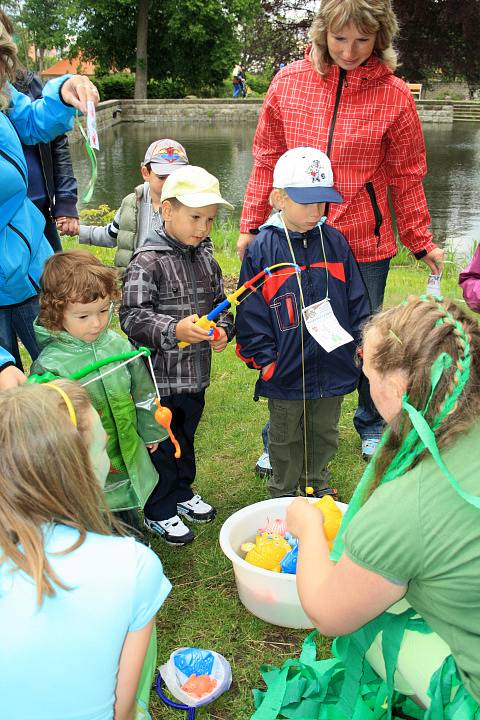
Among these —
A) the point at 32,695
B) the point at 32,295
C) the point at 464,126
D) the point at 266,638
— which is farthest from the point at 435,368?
the point at 464,126

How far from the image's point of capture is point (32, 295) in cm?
260

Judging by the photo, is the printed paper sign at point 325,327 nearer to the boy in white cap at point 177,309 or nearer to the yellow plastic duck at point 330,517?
the boy in white cap at point 177,309

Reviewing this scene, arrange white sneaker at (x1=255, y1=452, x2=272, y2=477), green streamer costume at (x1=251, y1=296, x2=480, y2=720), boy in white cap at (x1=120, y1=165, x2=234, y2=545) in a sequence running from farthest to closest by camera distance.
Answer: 1. white sneaker at (x1=255, y1=452, x2=272, y2=477)
2. boy in white cap at (x1=120, y1=165, x2=234, y2=545)
3. green streamer costume at (x1=251, y1=296, x2=480, y2=720)

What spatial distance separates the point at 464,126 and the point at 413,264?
20.0 metres

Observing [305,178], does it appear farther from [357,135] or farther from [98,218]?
[98,218]

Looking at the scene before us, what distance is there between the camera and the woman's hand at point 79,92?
2455mm

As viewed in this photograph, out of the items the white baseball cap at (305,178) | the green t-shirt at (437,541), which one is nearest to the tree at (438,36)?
the white baseball cap at (305,178)

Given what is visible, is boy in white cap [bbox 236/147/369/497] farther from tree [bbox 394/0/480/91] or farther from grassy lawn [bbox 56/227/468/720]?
tree [bbox 394/0/480/91]

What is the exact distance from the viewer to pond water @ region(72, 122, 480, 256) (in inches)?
421

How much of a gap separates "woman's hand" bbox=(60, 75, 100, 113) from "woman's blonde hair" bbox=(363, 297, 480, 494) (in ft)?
4.93

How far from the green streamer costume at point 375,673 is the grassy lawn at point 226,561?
0.50 feet

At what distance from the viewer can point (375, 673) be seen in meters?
1.76

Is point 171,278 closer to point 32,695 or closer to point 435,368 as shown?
point 435,368

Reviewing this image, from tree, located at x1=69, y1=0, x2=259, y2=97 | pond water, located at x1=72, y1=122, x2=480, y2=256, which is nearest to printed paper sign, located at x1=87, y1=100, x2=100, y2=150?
pond water, located at x1=72, y1=122, x2=480, y2=256
